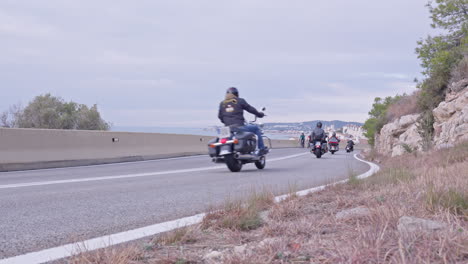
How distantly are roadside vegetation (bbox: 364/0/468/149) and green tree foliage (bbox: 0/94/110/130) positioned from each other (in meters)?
22.2

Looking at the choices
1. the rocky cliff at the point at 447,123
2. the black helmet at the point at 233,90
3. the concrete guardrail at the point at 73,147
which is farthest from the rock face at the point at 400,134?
the concrete guardrail at the point at 73,147

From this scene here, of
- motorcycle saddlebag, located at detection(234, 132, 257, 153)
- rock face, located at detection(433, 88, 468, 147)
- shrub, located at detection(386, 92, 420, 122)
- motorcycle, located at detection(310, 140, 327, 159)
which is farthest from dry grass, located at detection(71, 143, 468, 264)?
shrub, located at detection(386, 92, 420, 122)

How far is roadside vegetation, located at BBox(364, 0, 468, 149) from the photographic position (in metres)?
17.5

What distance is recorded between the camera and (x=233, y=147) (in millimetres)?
11984

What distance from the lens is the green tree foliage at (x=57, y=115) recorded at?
33.7m

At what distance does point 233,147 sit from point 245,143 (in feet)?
1.00

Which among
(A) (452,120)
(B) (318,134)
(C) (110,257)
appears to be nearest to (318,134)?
(B) (318,134)

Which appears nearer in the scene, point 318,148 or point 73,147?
point 73,147

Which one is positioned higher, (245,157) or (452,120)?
(452,120)

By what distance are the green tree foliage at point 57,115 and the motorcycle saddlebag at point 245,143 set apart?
22393 mm

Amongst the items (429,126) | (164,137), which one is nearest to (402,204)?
(429,126)

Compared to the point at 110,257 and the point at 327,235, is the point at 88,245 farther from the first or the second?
the point at 327,235

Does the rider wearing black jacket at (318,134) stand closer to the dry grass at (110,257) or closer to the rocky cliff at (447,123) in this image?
the rocky cliff at (447,123)

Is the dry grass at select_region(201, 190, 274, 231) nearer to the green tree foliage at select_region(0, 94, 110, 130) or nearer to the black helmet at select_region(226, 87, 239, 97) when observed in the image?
the black helmet at select_region(226, 87, 239, 97)
